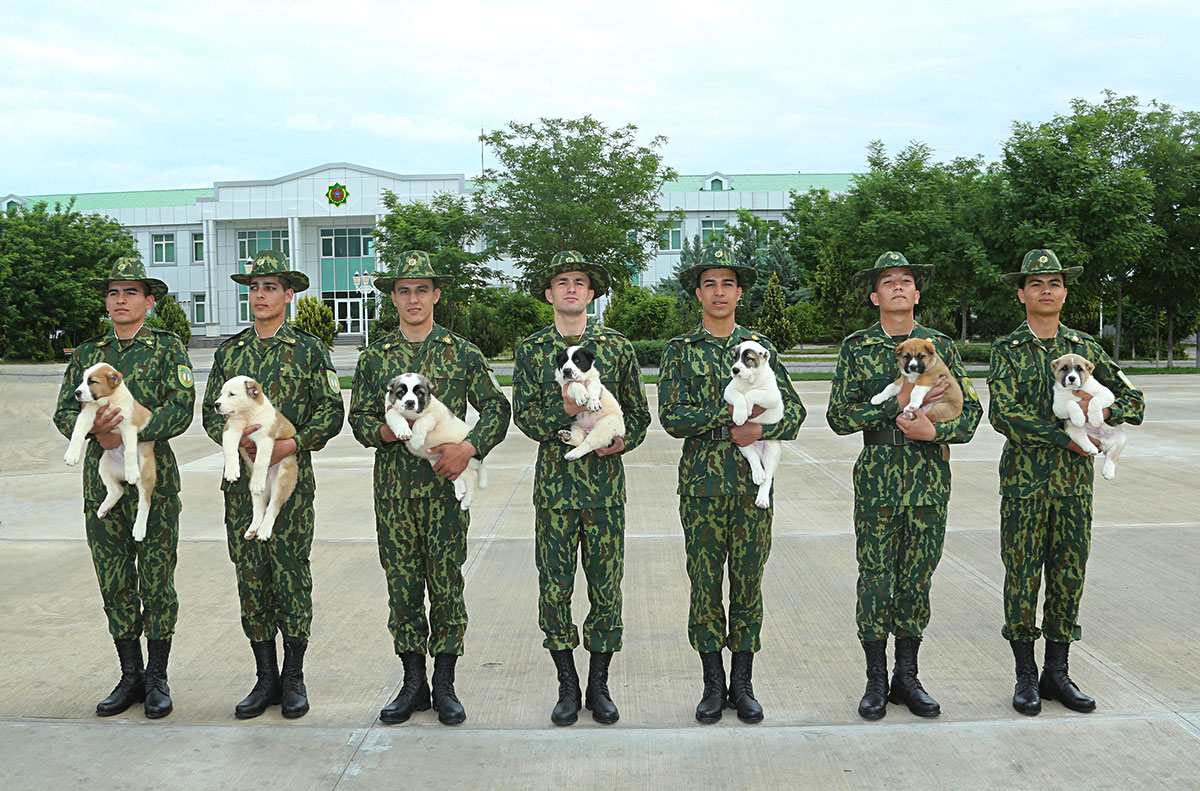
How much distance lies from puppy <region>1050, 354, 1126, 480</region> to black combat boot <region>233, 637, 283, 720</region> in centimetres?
398

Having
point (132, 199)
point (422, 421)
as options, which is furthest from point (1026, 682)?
point (132, 199)

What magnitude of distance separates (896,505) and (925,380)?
23.8 inches

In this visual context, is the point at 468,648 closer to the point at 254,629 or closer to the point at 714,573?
the point at 254,629

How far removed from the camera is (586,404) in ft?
14.1

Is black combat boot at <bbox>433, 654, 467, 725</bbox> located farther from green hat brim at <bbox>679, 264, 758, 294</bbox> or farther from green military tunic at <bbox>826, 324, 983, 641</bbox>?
green hat brim at <bbox>679, 264, 758, 294</bbox>

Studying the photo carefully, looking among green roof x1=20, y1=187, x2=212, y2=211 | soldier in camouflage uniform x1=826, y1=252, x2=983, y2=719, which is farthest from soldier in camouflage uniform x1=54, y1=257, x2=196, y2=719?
green roof x1=20, y1=187, x2=212, y2=211

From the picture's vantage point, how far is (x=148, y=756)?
164 inches

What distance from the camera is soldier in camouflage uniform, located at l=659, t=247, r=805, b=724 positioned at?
4.49 metres

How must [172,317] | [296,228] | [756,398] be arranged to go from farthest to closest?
1. [296,228]
2. [172,317]
3. [756,398]

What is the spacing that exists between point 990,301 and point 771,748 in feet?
104

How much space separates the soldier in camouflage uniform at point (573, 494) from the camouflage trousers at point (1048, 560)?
1926 mm

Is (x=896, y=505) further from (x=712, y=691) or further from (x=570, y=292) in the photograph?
(x=570, y=292)

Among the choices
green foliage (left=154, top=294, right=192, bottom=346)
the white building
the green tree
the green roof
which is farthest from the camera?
the green roof

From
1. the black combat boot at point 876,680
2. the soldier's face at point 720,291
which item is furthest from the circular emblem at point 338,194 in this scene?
the black combat boot at point 876,680
